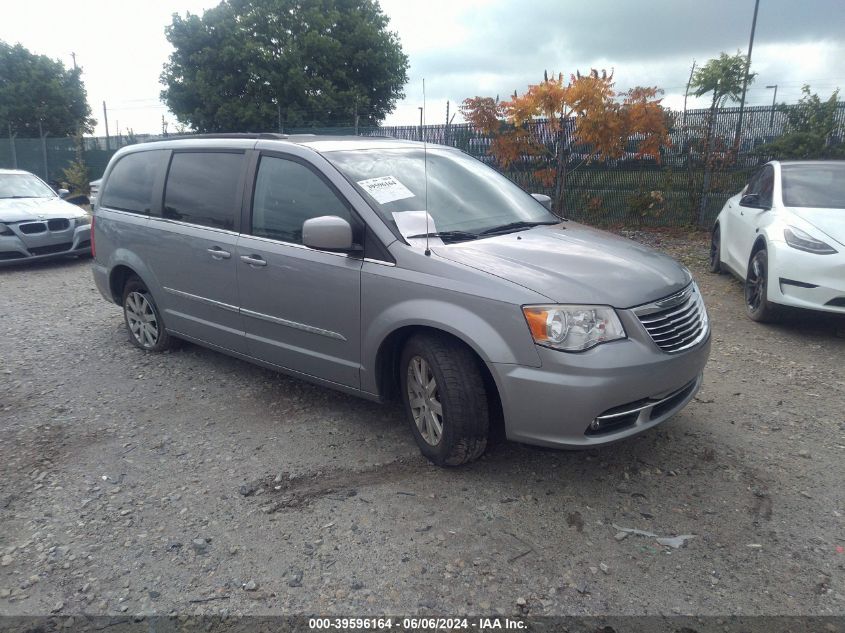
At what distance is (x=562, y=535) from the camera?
2898 millimetres

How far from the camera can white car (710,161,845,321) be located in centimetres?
525

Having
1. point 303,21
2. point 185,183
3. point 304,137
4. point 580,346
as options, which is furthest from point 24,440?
point 303,21

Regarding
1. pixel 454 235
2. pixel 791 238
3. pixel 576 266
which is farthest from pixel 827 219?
pixel 454 235

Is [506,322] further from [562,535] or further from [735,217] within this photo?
[735,217]

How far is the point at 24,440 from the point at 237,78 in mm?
32351

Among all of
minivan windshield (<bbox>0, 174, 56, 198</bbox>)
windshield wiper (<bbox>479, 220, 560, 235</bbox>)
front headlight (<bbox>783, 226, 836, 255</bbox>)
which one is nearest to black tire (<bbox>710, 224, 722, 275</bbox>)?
front headlight (<bbox>783, 226, 836, 255</bbox>)

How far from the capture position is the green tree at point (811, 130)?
10.1 meters

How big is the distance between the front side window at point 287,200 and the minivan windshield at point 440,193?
183 millimetres

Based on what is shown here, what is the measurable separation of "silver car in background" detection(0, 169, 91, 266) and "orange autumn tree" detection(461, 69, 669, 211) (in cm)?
684

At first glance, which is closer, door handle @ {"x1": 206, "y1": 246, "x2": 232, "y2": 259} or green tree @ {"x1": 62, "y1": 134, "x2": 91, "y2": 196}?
door handle @ {"x1": 206, "y1": 246, "x2": 232, "y2": 259}

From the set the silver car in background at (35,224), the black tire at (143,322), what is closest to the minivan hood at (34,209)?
the silver car in background at (35,224)

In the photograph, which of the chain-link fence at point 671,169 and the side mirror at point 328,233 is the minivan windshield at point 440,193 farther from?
the chain-link fence at point 671,169

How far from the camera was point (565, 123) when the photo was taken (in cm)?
1117

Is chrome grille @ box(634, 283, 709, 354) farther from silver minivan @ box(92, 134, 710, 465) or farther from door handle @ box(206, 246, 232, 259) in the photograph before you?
door handle @ box(206, 246, 232, 259)
